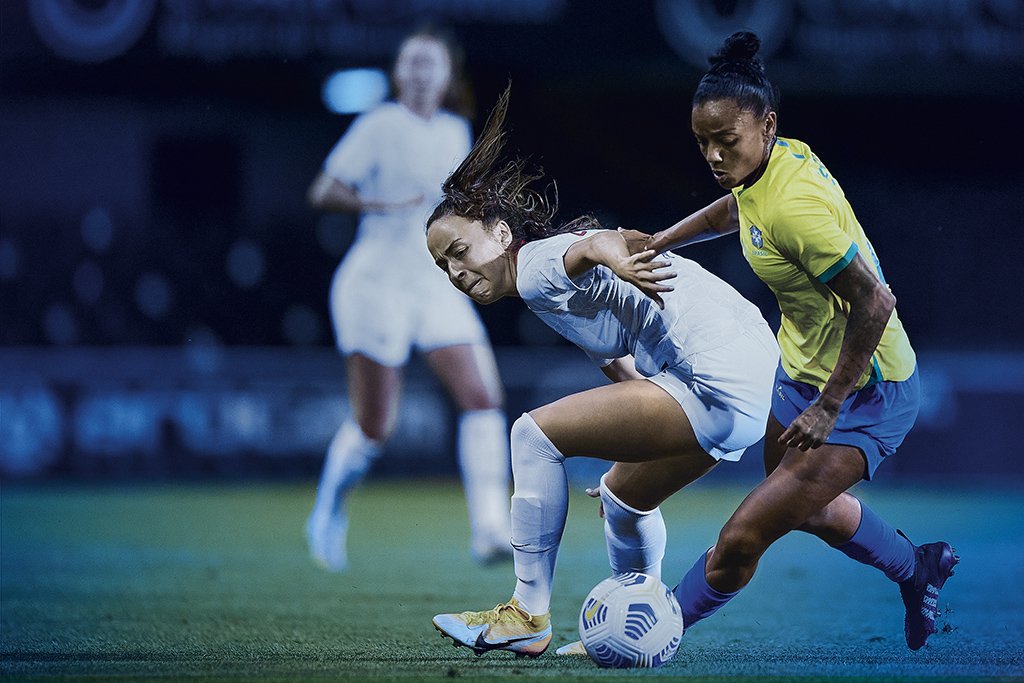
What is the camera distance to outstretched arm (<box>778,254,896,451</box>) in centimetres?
329

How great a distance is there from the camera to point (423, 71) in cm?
755

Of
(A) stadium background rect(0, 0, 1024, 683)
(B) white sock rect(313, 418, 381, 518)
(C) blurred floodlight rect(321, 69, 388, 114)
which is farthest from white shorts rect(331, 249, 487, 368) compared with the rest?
(C) blurred floodlight rect(321, 69, 388, 114)

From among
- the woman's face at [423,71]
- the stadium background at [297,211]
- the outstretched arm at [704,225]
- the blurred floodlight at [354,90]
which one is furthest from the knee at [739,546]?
the stadium background at [297,211]

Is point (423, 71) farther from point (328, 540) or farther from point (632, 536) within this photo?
point (632, 536)

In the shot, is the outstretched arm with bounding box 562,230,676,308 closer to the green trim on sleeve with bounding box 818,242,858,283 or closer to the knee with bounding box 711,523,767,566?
the green trim on sleeve with bounding box 818,242,858,283

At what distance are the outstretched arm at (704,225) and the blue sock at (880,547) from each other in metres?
0.96

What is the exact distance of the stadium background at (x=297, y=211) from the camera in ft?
28.5

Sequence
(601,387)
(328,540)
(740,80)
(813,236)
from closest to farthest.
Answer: (813,236) → (740,80) → (601,387) → (328,540)

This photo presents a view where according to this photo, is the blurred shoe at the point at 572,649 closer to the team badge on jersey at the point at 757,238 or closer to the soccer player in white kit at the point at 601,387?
the soccer player in white kit at the point at 601,387

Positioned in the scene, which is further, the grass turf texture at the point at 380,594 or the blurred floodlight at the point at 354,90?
the blurred floodlight at the point at 354,90

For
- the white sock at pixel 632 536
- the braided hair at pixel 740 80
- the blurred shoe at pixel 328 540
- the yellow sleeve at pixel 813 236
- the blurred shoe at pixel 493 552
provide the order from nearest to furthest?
the yellow sleeve at pixel 813 236, the braided hair at pixel 740 80, the white sock at pixel 632 536, the blurred shoe at pixel 493 552, the blurred shoe at pixel 328 540

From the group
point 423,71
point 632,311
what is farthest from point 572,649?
point 423,71

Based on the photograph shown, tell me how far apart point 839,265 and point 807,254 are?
0.09 meters

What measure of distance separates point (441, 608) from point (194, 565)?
1785mm
